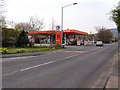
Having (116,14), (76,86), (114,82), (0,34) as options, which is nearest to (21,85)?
(76,86)

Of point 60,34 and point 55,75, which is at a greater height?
point 60,34

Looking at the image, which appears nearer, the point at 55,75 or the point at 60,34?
the point at 55,75

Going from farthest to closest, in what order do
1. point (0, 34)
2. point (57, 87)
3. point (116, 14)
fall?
point (0, 34) < point (116, 14) < point (57, 87)

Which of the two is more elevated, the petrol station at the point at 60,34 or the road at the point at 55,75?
the petrol station at the point at 60,34

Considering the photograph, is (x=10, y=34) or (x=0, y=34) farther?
(x=10, y=34)

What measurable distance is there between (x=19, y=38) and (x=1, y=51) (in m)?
13.1

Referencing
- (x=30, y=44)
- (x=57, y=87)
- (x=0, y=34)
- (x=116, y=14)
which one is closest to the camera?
(x=57, y=87)

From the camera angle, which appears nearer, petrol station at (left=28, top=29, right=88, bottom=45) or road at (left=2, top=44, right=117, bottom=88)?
A: road at (left=2, top=44, right=117, bottom=88)

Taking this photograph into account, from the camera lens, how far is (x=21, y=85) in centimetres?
472

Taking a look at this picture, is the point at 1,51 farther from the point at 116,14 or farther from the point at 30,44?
the point at 116,14

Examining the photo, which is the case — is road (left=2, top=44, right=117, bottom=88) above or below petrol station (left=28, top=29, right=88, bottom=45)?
below

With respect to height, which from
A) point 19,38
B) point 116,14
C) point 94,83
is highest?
point 116,14

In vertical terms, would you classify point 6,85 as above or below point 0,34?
below

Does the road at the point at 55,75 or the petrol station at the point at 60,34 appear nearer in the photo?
the road at the point at 55,75
